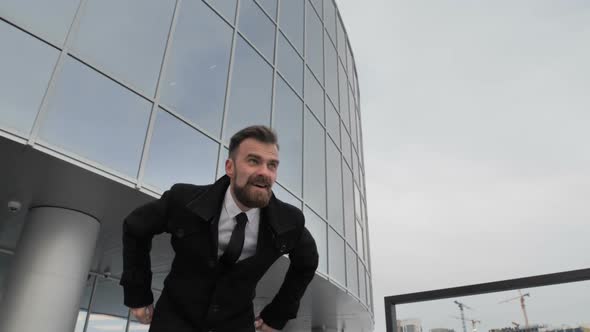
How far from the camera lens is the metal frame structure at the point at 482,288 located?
8930 millimetres

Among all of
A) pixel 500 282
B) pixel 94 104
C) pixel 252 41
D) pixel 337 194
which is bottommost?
pixel 500 282

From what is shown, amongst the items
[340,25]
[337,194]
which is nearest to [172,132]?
[337,194]

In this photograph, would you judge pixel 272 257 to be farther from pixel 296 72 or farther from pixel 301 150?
pixel 296 72

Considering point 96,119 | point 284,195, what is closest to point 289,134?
point 284,195

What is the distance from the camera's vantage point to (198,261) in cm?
184

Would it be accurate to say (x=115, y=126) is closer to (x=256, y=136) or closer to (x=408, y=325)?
(x=256, y=136)

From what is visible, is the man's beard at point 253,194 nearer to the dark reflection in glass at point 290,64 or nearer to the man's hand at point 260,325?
the man's hand at point 260,325

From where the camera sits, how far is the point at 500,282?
9.91 metres

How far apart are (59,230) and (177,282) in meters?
4.91

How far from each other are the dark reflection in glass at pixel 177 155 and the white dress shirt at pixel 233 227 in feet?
14.4

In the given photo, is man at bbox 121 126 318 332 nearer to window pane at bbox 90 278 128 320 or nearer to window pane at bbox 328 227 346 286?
window pane at bbox 328 227 346 286

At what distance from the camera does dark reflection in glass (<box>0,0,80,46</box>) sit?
504 cm

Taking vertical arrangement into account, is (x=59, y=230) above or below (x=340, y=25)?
below

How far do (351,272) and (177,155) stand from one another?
23.9ft
